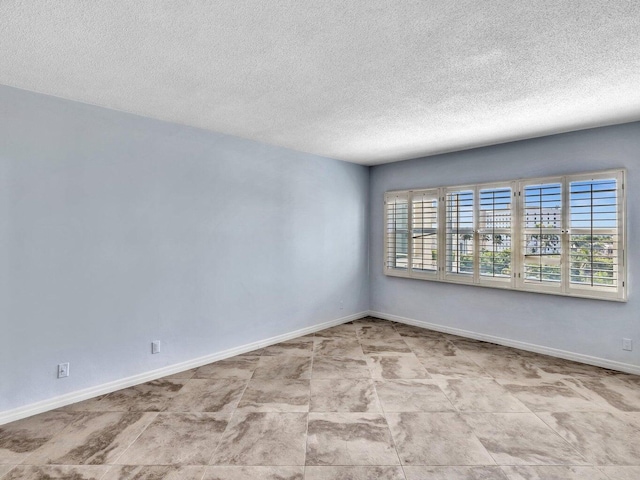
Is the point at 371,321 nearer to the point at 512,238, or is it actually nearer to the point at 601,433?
the point at 512,238

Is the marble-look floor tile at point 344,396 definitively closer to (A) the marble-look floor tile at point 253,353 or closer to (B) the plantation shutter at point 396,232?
(A) the marble-look floor tile at point 253,353

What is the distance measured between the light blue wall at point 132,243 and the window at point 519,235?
1.71 metres

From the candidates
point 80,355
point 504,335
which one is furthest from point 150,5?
point 504,335

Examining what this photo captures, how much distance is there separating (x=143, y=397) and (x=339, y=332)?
270cm

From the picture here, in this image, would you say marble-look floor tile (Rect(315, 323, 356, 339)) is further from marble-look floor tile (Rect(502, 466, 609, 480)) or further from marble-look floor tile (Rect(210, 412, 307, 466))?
marble-look floor tile (Rect(502, 466, 609, 480))

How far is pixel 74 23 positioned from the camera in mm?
1810

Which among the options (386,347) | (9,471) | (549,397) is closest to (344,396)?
(386,347)

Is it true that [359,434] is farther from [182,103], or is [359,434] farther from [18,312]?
[182,103]

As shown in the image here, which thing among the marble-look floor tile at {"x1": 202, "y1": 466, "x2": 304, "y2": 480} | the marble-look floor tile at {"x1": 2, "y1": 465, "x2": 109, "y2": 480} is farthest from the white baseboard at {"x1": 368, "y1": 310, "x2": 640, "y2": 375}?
the marble-look floor tile at {"x1": 2, "y1": 465, "x2": 109, "y2": 480}

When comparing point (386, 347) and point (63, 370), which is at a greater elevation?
point (63, 370)

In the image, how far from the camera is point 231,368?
354cm

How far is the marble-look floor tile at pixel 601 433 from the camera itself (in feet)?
6.94

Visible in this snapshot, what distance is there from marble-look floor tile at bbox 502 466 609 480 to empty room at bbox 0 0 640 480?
0.01 metres

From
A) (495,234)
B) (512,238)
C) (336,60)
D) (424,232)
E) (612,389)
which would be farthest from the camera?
(424,232)
